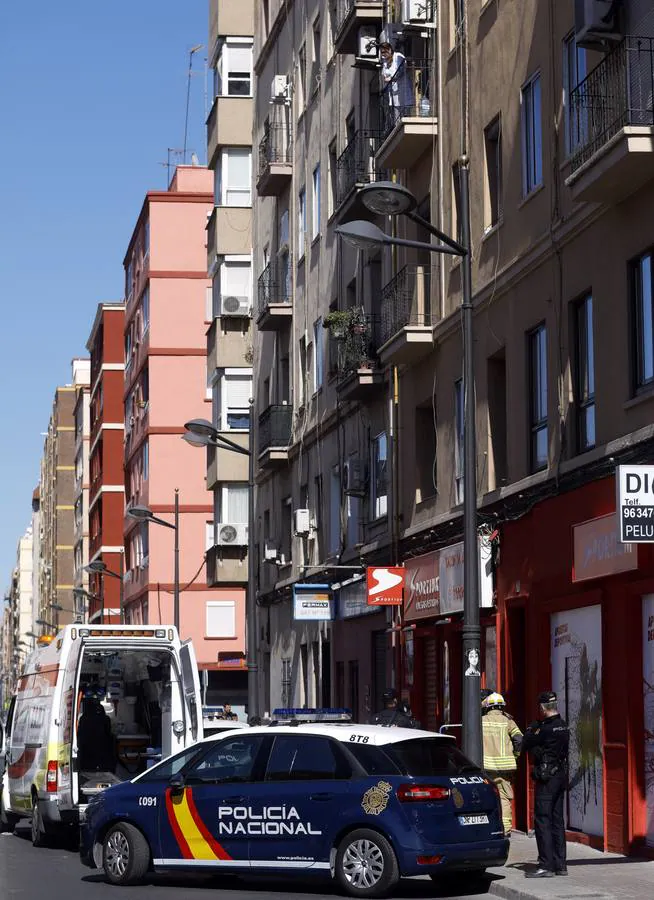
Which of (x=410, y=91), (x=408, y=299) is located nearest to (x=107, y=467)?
(x=408, y=299)

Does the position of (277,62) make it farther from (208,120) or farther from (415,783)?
(415,783)

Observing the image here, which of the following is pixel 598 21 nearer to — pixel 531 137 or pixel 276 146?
pixel 531 137

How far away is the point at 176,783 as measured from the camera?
55.0ft

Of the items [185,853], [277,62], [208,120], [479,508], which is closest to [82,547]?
[208,120]

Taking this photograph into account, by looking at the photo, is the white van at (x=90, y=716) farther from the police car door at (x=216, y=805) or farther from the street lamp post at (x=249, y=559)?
the street lamp post at (x=249, y=559)

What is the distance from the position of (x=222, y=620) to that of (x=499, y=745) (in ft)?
162

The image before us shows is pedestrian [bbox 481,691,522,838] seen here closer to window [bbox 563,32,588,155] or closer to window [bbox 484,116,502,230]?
window [bbox 563,32,588,155]

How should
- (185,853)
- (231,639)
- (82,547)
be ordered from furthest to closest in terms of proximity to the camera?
(82,547) → (231,639) → (185,853)

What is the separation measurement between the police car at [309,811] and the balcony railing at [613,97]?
22.1ft

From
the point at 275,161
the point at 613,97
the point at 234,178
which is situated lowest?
the point at 613,97

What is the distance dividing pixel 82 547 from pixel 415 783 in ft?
321

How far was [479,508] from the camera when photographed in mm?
24125

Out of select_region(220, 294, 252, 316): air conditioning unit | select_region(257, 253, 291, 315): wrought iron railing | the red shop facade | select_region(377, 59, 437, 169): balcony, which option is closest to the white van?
the red shop facade

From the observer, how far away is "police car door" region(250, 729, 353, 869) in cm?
1551
